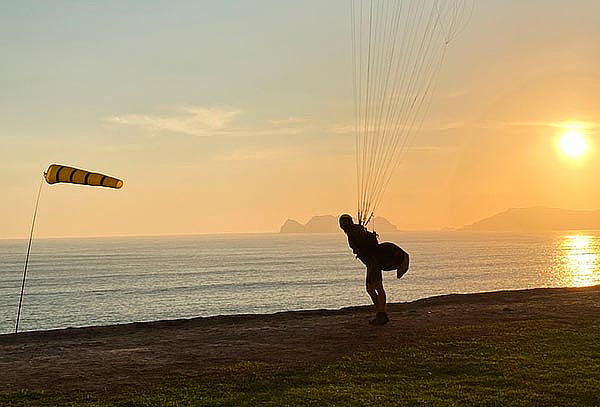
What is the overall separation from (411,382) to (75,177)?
7745mm

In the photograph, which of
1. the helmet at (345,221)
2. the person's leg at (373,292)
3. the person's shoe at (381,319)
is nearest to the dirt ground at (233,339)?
the person's shoe at (381,319)

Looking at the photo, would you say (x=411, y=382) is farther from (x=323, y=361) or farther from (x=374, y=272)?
(x=374, y=272)

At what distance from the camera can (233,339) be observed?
1519 cm

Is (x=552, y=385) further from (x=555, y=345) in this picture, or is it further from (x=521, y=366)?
(x=555, y=345)

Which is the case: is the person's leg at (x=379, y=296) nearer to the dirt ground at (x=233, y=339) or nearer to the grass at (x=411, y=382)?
the dirt ground at (x=233, y=339)

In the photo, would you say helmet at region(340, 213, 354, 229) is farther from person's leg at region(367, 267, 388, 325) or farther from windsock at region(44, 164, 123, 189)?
windsock at region(44, 164, 123, 189)

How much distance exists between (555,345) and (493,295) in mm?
9716

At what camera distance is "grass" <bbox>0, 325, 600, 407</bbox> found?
387 inches

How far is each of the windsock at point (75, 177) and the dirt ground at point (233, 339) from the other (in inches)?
132

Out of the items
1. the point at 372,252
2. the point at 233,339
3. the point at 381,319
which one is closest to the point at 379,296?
the point at 381,319

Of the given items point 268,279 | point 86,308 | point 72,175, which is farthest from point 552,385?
point 268,279

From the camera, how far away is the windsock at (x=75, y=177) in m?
14.1

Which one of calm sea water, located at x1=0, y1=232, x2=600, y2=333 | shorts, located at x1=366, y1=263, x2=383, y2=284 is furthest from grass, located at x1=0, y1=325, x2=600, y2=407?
calm sea water, located at x1=0, y1=232, x2=600, y2=333

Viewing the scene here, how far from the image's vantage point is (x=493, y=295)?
22.8m
